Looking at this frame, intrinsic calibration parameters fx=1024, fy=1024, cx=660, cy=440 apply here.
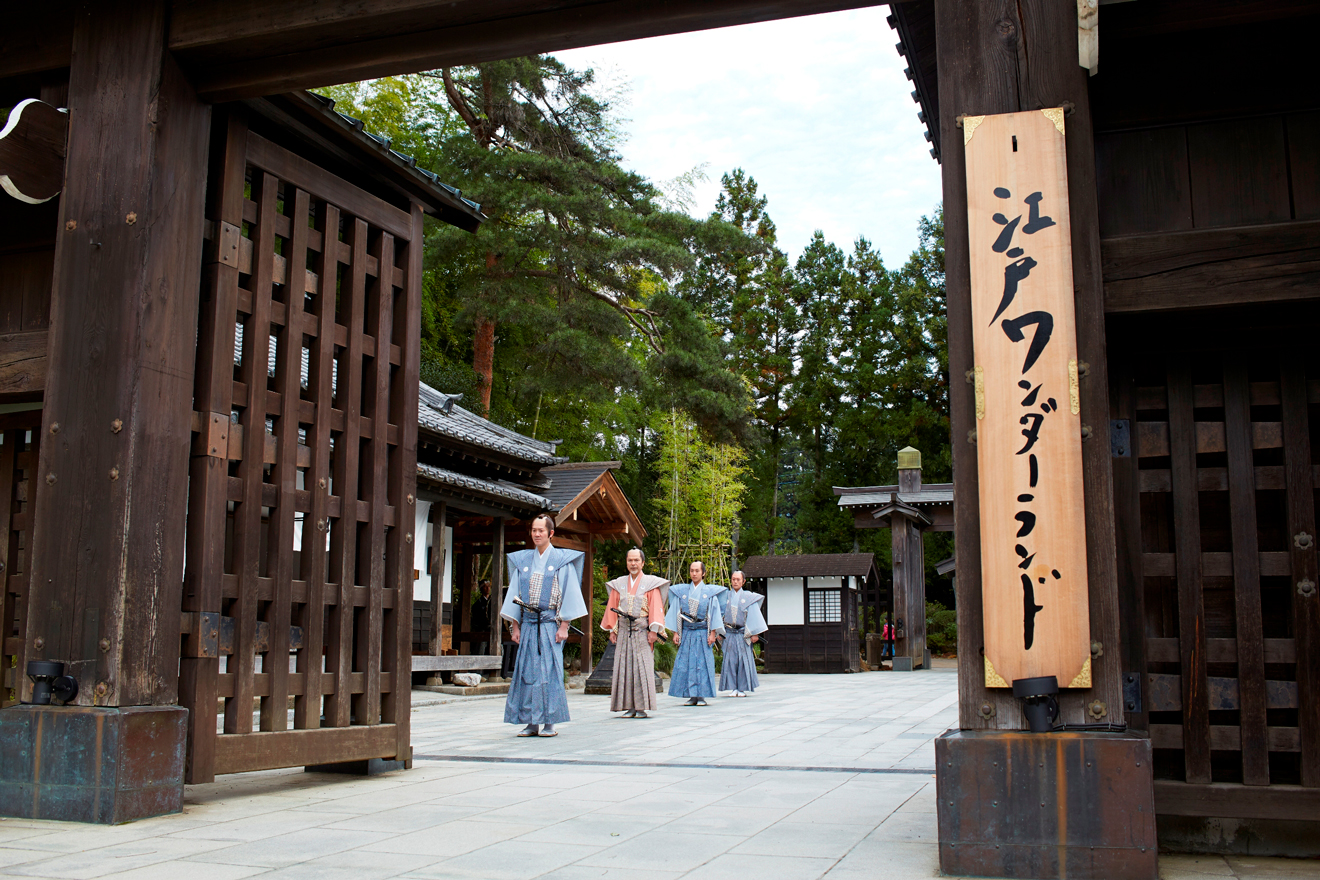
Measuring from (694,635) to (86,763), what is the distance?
365 inches

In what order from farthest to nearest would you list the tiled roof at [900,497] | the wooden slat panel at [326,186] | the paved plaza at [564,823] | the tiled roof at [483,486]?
the tiled roof at [900,497] → the tiled roof at [483,486] → the wooden slat panel at [326,186] → the paved plaza at [564,823]

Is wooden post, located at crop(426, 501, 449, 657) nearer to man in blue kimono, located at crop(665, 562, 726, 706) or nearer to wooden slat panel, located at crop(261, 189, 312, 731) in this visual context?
man in blue kimono, located at crop(665, 562, 726, 706)

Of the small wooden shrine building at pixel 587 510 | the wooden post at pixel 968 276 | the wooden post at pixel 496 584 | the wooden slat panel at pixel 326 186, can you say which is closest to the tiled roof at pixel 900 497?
the small wooden shrine building at pixel 587 510

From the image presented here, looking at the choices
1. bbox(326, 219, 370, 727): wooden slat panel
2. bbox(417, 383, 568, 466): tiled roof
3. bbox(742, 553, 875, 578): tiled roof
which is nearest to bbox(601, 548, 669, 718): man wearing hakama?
bbox(417, 383, 568, 466): tiled roof

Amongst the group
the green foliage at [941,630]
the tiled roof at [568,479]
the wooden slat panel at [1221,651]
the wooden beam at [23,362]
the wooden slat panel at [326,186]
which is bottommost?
the green foliage at [941,630]

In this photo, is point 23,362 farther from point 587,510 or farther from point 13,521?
point 587,510

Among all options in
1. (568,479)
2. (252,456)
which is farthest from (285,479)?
(568,479)

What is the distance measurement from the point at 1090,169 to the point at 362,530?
409 cm

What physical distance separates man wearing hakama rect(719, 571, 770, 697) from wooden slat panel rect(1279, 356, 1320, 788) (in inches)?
424

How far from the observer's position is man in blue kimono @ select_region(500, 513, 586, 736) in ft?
28.2

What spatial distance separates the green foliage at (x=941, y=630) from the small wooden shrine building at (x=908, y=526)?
6873 millimetres

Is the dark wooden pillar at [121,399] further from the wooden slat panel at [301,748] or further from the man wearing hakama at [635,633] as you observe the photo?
the man wearing hakama at [635,633]

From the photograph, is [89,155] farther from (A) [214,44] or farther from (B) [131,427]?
(B) [131,427]

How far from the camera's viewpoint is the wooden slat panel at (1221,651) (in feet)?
12.7
